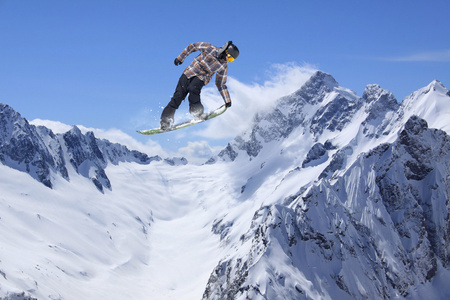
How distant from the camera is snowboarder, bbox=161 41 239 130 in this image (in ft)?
51.8

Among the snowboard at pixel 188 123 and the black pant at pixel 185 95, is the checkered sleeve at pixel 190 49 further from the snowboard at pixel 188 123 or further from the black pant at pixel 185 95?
the snowboard at pixel 188 123

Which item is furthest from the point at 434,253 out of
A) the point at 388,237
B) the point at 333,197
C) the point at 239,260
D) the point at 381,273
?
the point at 239,260

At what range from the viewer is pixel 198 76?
53.6ft

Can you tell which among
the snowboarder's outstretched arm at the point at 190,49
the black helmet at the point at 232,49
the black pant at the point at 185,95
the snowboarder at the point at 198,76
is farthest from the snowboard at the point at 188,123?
the black helmet at the point at 232,49

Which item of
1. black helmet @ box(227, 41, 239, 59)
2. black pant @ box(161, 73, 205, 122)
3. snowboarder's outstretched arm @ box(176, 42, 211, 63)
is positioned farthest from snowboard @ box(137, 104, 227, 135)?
black helmet @ box(227, 41, 239, 59)

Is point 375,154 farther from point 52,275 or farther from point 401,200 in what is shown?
point 52,275

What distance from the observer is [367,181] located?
573 ft

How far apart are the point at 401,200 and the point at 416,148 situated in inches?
1159

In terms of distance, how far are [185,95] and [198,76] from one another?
50.3 inches

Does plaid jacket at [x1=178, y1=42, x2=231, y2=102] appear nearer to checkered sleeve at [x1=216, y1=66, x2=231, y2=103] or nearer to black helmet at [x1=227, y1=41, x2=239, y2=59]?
checkered sleeve at [x1=216, y1=66, x2=231, y2=103]

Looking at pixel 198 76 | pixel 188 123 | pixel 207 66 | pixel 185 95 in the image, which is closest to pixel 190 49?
pixel 207 66

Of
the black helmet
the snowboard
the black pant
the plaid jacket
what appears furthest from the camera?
the snowboard

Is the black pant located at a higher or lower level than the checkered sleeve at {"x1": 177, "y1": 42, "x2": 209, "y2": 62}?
lower

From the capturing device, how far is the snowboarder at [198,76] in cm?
1579
